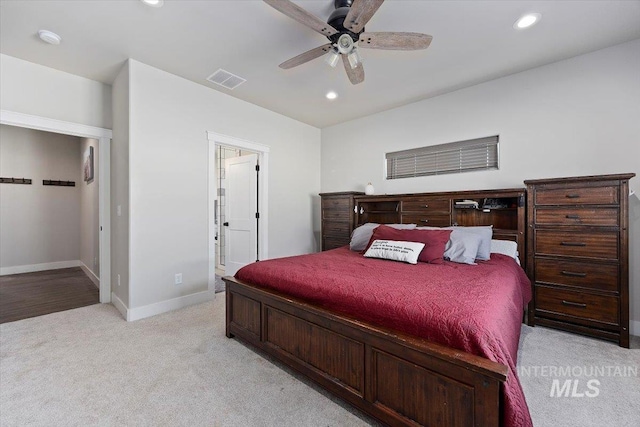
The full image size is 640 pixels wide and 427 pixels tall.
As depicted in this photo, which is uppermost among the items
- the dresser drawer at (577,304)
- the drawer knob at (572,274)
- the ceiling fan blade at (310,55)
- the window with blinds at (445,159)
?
the ceiling fan blade at (310,55)

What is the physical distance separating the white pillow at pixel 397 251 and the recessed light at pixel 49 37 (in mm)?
3492

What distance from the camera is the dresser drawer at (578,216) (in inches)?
94.9

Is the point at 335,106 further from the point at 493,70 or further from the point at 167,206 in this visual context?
the point at 167,206

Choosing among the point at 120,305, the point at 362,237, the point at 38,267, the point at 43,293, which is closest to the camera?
the point at 120,305

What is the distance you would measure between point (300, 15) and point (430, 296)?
190cm

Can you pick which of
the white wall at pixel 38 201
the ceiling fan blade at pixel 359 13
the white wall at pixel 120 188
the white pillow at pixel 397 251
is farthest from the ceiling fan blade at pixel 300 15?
the white wall at pixel 38 201

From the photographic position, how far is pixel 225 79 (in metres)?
3.36

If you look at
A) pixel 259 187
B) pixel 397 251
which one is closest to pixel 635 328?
pixel 397 251

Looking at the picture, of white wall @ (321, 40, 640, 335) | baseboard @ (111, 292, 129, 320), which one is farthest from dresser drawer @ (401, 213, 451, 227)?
baseboard @ (111, 292, 129, 320)

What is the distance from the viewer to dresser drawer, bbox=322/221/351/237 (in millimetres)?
4301

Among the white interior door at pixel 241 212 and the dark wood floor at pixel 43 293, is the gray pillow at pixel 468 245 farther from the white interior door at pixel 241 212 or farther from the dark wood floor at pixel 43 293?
the dark wood floor at pixel 43 293

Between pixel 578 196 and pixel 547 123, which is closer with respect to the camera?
pixel 578 196

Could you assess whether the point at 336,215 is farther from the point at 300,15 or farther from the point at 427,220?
the point at 300,15

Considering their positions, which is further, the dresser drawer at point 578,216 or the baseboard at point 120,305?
the baseboard at point 120,305
